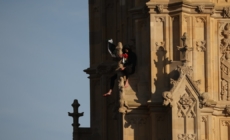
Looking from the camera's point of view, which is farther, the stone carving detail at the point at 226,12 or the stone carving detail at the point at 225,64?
the stone carving detail at the point at 226,12

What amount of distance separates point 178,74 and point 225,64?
2.38m

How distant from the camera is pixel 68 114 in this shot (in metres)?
78.6

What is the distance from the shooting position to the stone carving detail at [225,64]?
232 feet

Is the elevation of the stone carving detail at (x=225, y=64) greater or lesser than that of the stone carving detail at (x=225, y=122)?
greater

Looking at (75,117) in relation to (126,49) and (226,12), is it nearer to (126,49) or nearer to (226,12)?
(126,49)

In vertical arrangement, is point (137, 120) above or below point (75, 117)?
below

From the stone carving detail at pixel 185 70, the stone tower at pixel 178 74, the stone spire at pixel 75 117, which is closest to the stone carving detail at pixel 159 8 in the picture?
the stone tower at pixel 178 74

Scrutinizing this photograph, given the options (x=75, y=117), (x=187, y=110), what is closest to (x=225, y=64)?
(x=187, y=110)

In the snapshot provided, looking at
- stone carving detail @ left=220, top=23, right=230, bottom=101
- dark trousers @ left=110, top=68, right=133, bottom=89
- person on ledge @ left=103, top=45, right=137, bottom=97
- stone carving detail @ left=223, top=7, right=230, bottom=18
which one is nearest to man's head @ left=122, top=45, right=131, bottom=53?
person on ledge @ left=103, top=45, right=137, bottom=97

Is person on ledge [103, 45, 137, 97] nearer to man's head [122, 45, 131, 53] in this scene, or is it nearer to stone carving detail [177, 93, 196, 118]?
man's head [122, 45, 131, 53]

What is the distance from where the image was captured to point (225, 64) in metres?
70.9

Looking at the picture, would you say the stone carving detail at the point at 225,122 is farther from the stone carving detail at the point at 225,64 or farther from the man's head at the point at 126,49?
the man's head at the point at 126,49

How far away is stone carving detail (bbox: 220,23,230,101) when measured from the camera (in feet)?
232

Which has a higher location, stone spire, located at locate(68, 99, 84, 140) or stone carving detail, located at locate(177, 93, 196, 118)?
stone spire, located at locate(68, 99, 84, 140)
